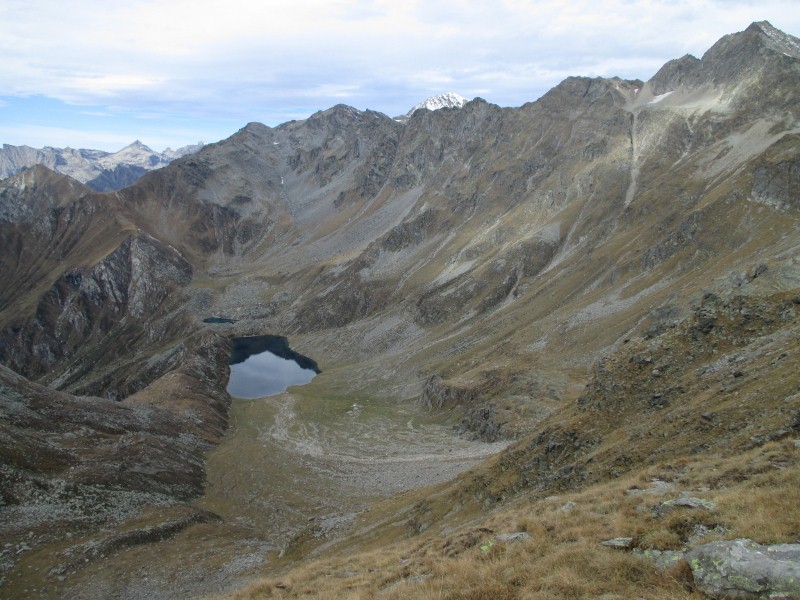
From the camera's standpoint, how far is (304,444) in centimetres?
8631

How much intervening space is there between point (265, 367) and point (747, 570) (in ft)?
512

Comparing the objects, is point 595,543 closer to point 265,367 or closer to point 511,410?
point 511,410

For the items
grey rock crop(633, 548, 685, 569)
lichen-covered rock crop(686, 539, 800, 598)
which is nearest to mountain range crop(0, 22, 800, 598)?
grey rock crop(633, 548, 685, 569)

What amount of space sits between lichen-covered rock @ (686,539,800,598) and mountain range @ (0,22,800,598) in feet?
1.37

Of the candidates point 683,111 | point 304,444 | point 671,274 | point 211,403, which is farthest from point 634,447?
point 683,111

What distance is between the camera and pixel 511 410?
76062mm

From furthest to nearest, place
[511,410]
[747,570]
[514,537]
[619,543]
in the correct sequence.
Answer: [511,410], [514,537], [619,543], [747,570]

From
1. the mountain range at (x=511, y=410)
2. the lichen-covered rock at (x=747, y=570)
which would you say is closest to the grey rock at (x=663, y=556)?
the mountain range at (x=511, y=410)

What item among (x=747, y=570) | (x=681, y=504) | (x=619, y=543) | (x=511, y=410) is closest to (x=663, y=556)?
(x=619, y=543)

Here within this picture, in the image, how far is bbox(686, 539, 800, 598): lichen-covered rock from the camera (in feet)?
36.2

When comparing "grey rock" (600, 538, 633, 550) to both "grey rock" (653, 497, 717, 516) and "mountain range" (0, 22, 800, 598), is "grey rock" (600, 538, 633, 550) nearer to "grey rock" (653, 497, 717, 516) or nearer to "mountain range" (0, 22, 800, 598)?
"mountain range" (0, 22, 800, 598)

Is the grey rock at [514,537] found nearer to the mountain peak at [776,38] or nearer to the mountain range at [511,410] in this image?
the mountain range at [511,410]

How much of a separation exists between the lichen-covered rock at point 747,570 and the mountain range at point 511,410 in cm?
42

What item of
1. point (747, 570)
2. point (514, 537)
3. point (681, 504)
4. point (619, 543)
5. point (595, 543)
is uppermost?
point (747, 570)
